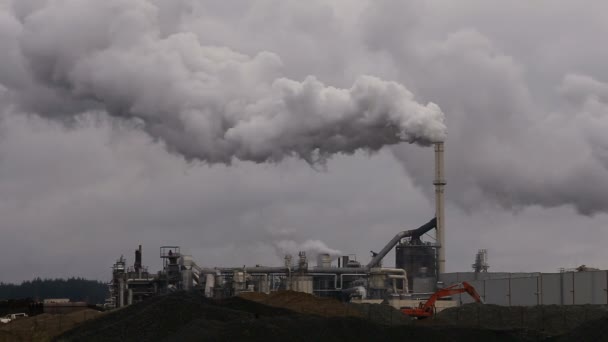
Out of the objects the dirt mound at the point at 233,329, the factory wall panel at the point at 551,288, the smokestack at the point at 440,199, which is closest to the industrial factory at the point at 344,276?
the smokestack at the point at 440,199

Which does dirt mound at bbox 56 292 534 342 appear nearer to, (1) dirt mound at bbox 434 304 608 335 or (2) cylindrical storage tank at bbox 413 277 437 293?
(1) dirt mound at bbox 434 304 608 335

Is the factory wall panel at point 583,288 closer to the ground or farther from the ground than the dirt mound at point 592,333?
farther from the ground

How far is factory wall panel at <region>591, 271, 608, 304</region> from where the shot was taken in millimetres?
57959

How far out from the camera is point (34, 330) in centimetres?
4934

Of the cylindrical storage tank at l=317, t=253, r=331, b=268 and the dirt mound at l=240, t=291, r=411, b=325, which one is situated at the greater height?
the cylindrical storage tank at l=317, t=253, r=331, b=268

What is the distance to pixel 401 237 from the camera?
105000 millimetres

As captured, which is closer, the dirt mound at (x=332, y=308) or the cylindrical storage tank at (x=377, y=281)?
the dirt mound at (x=332, y=308)

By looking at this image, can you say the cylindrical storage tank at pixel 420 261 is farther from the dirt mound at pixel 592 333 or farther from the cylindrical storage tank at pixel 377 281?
the dirt mound at pixel 592 333

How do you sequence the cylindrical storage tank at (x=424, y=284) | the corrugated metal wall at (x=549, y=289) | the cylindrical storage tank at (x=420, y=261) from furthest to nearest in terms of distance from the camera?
the cylindrical storage tank at (x=420, y=261)
the cylindrical storage tank at (x=424, y=284)
the corrugated metal wall at (x=549, y=289)

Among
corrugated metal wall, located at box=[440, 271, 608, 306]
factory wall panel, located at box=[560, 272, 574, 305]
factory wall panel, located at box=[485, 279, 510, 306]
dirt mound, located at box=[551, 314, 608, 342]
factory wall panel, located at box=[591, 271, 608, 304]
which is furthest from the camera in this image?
factory wall panel, located at box=[485, 279, 510, 306]

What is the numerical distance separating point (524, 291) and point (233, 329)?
37.3m

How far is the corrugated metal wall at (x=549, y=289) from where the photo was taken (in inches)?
2320

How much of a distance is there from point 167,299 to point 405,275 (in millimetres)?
54125

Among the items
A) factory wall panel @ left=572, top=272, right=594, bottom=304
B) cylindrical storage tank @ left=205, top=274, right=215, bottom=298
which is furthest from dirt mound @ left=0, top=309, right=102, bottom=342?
factory wall panel @ left=572, top=272, right=594, bottom=304
